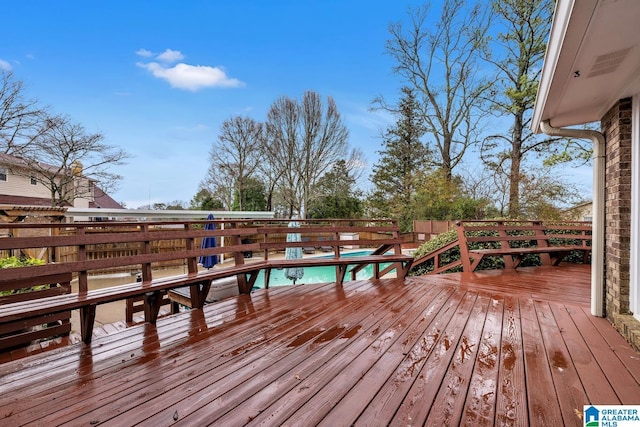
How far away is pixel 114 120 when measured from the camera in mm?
14156

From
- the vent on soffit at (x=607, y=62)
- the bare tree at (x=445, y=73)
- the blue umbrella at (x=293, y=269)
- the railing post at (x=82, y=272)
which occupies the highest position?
the bare tree at (x=445, y=73)

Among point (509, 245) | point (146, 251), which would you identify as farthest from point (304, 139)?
point (146, 251)

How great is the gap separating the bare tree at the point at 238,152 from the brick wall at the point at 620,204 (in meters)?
16.5

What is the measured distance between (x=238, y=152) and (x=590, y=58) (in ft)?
58.8

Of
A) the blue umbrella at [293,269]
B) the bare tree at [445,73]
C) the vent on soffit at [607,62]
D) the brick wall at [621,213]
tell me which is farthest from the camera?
the bare tree at [445,73]

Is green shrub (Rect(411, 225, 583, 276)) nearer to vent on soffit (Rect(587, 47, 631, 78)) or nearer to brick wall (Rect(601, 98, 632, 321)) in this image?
brick wall (Rect(601, 98, 632, 321))

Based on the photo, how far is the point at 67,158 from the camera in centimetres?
1269

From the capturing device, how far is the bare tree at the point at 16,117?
1027cm

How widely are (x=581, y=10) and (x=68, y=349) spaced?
3.84 meters

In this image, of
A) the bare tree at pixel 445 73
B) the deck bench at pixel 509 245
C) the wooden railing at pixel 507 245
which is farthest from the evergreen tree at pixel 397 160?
the deck bench at pixel 509 245

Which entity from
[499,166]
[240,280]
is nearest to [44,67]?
[240,280]

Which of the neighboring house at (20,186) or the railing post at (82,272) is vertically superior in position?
the neighboring house at (20,186)

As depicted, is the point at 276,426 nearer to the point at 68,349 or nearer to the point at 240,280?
the point at 68,349

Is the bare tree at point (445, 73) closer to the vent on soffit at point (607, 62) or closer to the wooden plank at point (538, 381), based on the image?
the vent on soffit at point (607, 62)
